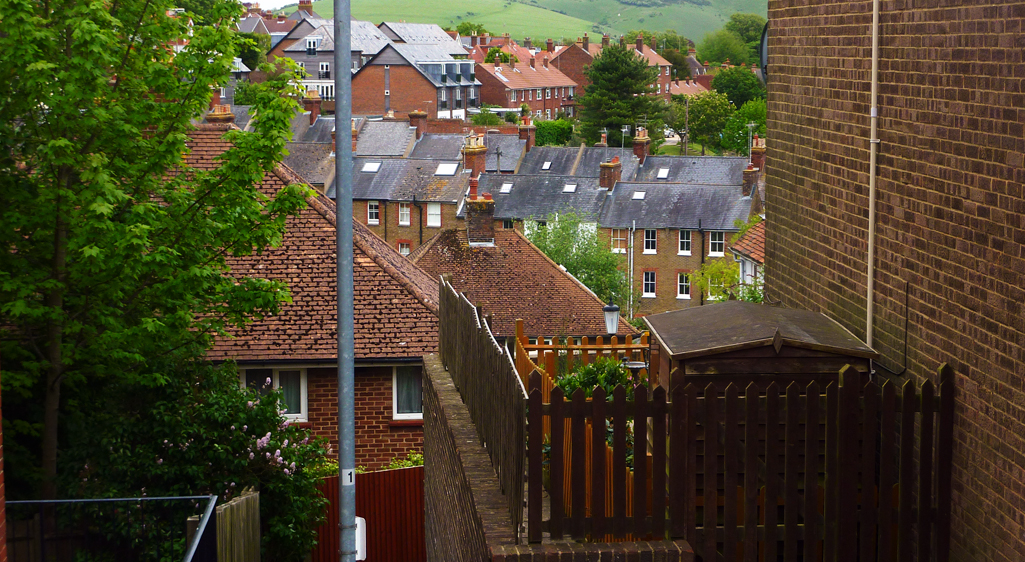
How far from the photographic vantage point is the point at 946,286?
19.3ft

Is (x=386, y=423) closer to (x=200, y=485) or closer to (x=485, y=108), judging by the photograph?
(x=200, y=485)

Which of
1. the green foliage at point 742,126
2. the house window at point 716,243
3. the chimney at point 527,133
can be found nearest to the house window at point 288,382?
the house window at point 716,243

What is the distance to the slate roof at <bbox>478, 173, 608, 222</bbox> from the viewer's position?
218ft

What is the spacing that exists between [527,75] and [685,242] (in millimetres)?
80104

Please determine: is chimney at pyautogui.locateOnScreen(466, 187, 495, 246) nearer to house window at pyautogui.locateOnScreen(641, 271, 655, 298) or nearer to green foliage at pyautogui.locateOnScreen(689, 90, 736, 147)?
house window at pyautogui.locateOnScreen(641, 271, 655, 298)

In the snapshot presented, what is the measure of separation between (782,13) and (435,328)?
1123cm

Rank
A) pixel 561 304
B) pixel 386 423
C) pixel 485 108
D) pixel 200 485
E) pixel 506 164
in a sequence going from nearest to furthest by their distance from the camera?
1. pixel 200 485
2. pixel 386 423
3. pixel 561 304
4. pixel 506 164
5. pixel 485 108

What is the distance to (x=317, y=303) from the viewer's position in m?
18.8

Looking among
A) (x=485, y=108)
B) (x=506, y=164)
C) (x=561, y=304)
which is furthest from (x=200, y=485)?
(x=485, y=108)

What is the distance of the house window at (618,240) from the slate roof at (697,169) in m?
8.60

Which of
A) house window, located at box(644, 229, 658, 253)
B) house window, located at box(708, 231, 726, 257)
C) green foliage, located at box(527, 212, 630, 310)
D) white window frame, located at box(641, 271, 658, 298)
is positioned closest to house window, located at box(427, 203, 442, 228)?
green foliage, located at box(527, 212, 630, 310)

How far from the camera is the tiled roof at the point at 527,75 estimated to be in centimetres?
13300

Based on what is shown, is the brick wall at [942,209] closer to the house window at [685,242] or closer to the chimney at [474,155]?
the house window at [685,242]

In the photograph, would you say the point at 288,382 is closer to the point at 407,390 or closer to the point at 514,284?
the point at 407,390
